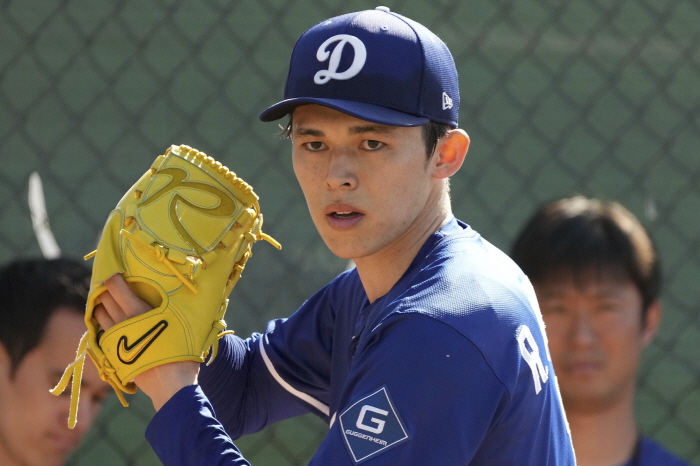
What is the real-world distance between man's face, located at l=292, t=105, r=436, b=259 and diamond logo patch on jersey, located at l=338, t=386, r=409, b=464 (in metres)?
0.39

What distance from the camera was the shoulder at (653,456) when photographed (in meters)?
2.50

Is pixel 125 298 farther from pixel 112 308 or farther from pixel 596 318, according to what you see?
pixel 596 318

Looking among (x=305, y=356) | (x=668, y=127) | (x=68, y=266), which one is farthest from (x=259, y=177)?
(x=668, y=127)

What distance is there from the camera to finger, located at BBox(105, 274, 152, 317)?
1586 mm

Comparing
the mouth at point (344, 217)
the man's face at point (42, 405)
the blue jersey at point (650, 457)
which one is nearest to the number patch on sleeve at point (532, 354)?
the mouth at point (344, 217)

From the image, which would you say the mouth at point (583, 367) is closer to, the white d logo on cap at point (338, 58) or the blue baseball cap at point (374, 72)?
→ the blue baseball cap at point (374, 72)

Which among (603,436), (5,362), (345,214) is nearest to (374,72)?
(345,214)

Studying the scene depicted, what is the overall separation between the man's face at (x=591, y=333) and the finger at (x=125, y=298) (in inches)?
54.8

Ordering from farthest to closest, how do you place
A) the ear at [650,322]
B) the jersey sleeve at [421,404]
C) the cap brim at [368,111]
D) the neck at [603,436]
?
the ear at [650,322]
the neck at [603,436]
the cap brim at [368,111]
the jersey sleeve at [421,404]

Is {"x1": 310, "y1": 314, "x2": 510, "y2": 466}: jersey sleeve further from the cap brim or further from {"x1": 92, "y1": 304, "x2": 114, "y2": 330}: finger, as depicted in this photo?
{"x1": 92, "y1": 304, "x2": 114, "y2": 330}: finger

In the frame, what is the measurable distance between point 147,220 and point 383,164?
498mm

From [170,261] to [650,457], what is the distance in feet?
5.57

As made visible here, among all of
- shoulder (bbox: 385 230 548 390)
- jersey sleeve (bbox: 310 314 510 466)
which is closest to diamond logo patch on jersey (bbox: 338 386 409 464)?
jersey sleeve (bbox: 310 314 510 466)

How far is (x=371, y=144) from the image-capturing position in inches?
61.5
